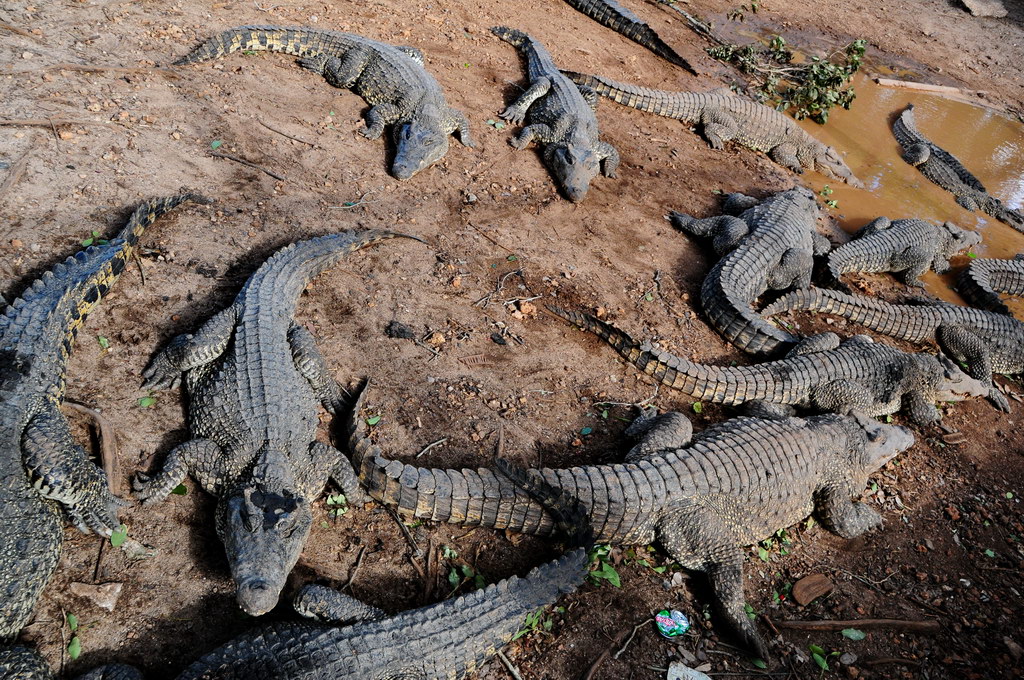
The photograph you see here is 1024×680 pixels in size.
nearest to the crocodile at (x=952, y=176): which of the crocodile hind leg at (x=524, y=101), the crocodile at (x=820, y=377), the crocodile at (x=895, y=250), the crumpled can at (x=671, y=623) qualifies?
the crocodile at (x=895, y=250)

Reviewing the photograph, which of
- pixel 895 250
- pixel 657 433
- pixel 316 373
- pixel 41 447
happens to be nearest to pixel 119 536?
pixel 41 447

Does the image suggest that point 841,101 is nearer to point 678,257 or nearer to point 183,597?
point 678,257

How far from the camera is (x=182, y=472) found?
393 centimetres

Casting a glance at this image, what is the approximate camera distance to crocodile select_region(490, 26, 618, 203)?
749 centimetres

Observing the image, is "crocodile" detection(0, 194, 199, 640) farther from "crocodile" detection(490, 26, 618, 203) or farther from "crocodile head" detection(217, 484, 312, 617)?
"crocodile" detection(490, 26, 618, 203)

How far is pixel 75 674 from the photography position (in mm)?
3219

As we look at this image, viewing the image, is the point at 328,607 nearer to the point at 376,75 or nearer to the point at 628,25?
the point at 376,75

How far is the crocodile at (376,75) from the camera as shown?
23.7 ft

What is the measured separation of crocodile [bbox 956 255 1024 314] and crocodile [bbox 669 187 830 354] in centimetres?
206

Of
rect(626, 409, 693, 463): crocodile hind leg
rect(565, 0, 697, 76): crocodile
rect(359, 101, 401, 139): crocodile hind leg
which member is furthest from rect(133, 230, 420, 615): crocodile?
rect(565, 0, 697, 76): crocodile

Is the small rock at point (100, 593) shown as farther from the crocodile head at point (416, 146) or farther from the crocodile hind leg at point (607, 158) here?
the crocodile hind leg at point (607, 158)

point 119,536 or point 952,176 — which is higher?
point 952,176

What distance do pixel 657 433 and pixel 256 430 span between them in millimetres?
2753

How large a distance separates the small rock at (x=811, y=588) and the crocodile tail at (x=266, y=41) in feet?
24.5
